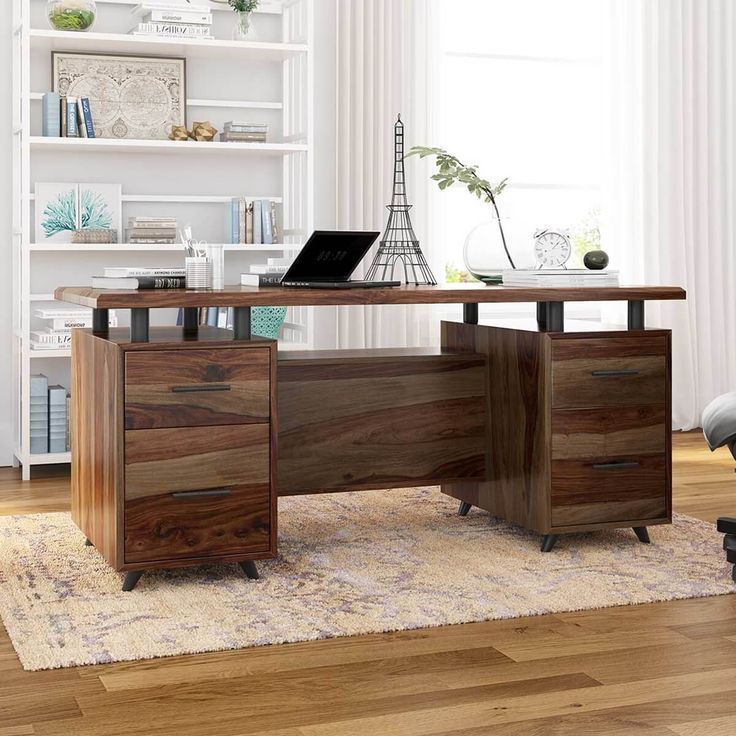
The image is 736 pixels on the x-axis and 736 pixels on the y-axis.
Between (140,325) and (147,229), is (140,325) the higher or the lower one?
the lower one

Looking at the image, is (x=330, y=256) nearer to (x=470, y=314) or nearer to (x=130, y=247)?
(x=470, y=314)

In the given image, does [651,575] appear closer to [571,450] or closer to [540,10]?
[571,450]

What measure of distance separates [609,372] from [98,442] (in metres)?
1.34

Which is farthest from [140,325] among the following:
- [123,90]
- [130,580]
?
[123,90]

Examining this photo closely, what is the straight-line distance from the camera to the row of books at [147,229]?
452 centimetres

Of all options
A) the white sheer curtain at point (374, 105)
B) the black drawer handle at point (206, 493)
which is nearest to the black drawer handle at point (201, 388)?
the black drawer handle at point (206, 493)

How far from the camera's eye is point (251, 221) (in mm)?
4715

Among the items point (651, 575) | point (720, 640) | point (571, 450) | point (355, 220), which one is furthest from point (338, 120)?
point (720, 640)

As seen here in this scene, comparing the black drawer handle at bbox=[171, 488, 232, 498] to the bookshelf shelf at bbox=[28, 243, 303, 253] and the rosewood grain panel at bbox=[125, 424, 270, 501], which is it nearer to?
the rosewood grain panel at bbox=[125, 424, 270, 501]

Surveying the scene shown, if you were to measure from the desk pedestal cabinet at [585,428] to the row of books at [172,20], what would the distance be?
1.97 metres

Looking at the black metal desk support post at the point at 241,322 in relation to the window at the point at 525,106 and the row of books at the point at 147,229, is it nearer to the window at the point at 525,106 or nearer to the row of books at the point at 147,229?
the row of books at the point at 147,229

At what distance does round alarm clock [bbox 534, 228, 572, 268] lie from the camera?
343 centimetres

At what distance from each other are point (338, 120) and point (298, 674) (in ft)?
10.4

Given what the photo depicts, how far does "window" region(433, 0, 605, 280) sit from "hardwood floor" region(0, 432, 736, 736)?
3.10 m
